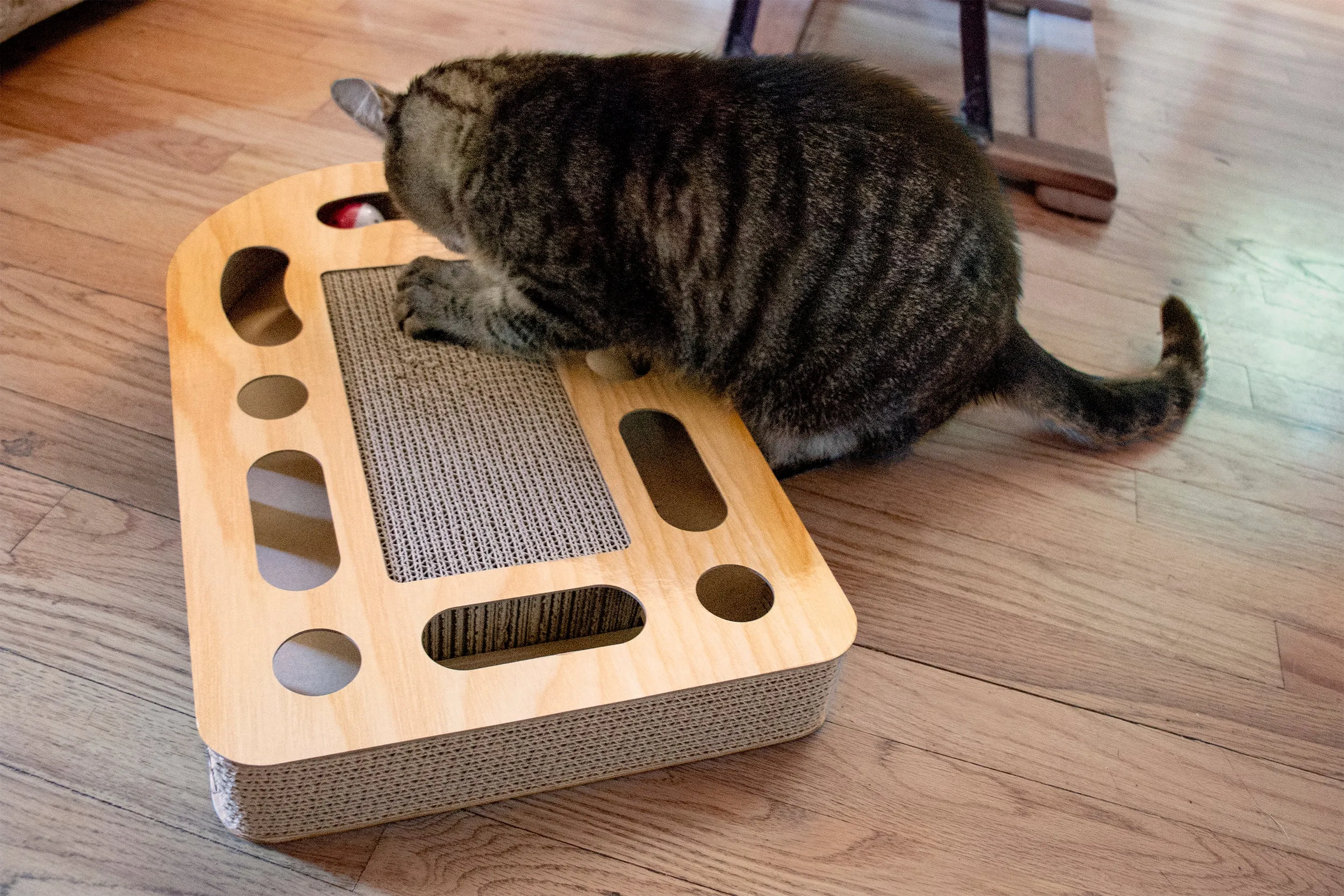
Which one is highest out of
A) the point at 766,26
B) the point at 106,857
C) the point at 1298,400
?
the point at 766,26

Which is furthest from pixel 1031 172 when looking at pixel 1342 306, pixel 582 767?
pixel 582 767

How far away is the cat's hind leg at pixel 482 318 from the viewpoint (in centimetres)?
127

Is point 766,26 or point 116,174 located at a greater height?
point 766,26

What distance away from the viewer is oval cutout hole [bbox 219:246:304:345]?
54.9 inches

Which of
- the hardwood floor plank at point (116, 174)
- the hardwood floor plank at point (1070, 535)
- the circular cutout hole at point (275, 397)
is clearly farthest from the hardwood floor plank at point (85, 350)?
the hardwood floor plank at point (1070, 535)

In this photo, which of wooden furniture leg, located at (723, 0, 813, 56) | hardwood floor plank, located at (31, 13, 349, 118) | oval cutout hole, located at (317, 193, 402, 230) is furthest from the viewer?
wooden furniture leg, located at (723, 0, 813, 56)

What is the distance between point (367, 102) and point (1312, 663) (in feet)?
4.30

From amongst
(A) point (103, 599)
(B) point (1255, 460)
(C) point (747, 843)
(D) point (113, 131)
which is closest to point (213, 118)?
(D) point (113, 131)

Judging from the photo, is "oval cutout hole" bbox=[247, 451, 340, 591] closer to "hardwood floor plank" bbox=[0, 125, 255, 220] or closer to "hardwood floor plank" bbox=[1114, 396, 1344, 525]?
"hardwood floor plank" bbox=[0, 125, 255, 220]

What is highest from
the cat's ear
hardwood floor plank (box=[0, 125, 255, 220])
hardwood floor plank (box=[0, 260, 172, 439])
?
the cat's ear

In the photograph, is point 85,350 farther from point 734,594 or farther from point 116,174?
point 734,594

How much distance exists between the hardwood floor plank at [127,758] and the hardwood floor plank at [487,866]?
23 mm

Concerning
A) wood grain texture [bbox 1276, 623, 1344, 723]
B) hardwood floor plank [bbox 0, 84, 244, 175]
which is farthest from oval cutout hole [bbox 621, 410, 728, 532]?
hardwood floor plank [bbox 0, 84, 244, 175]

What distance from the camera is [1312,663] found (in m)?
1.22
